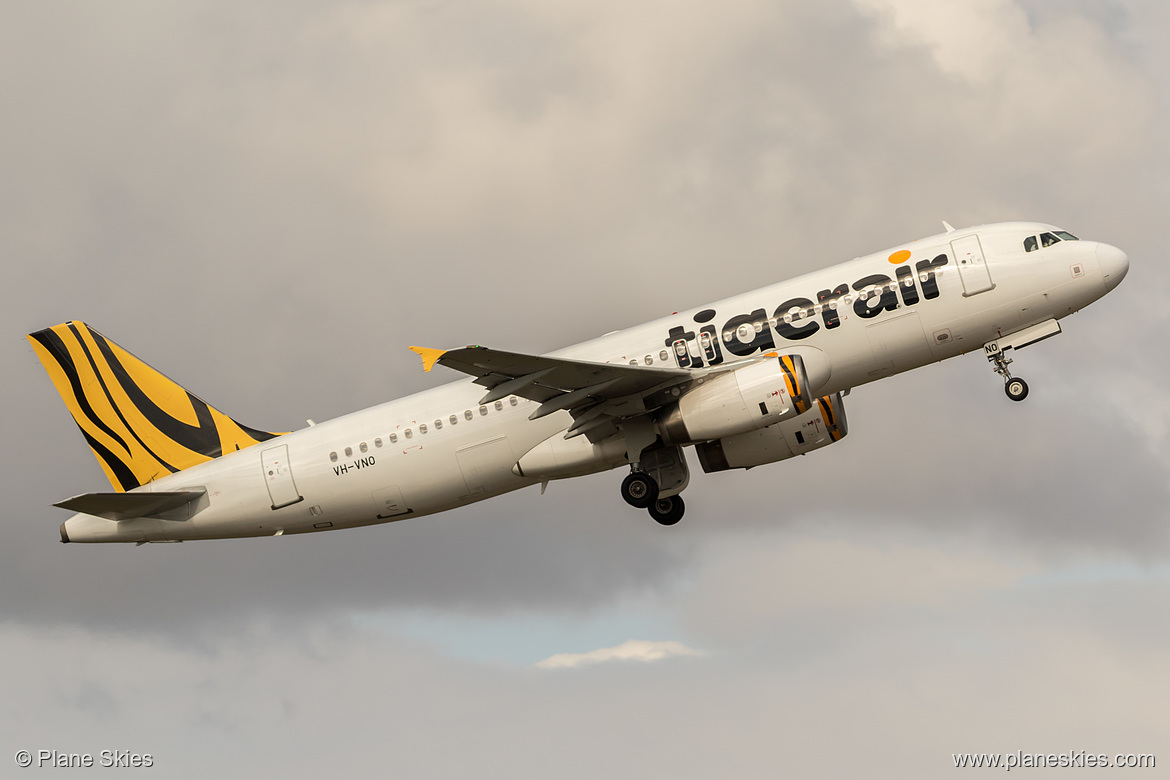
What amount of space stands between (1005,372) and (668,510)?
11605 mm

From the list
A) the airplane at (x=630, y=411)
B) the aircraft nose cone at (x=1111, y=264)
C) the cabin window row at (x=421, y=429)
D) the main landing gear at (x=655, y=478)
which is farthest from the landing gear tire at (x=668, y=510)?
the aircraft nose cone at (x=1111, y=264)

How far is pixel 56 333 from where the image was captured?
4097 cm

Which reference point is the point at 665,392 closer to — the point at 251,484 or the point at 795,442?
the point at 795,442

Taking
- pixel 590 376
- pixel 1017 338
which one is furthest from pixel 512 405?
pixel 1017 338

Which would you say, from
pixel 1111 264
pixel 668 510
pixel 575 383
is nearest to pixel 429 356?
pixel 575 383

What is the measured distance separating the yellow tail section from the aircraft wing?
1179 cm

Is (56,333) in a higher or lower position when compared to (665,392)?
higher

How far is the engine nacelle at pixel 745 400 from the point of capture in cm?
3284

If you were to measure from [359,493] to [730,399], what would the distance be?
493 inches

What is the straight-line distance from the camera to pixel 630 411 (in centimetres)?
3494

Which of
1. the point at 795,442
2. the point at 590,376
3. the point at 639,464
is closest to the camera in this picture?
the point at 590,376

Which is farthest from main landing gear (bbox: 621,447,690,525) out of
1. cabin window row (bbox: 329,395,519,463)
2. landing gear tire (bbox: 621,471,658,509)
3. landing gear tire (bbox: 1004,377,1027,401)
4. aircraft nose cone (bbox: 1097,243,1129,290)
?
aircraft nose cone (bbox: 1097,243,1129,290)

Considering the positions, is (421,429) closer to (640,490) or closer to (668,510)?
(640,490)

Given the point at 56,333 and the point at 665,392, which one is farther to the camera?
the point at 56,333
